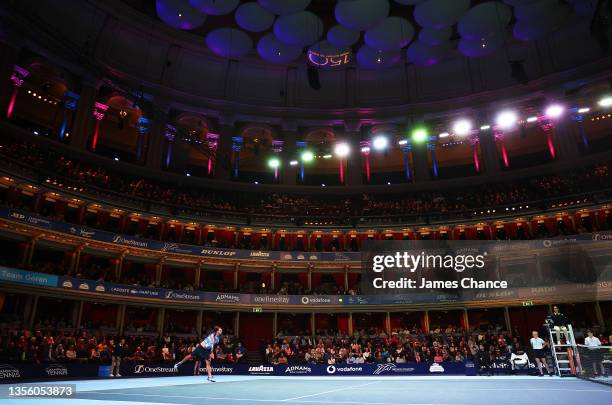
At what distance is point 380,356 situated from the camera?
25.2m

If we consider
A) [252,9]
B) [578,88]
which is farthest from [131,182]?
[578,88]

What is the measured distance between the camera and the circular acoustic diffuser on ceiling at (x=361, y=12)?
23.4 m

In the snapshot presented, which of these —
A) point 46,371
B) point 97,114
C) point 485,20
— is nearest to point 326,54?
point 485,20

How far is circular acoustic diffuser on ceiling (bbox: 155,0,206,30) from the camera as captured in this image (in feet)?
83.9

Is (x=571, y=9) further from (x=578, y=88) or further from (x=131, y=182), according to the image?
(x=131, y=182)

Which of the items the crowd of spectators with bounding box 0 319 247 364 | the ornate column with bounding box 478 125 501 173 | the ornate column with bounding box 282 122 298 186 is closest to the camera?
the crowd of spectators with bounding box 0 319 247 364

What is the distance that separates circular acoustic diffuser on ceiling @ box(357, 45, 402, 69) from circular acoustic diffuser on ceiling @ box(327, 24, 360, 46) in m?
2.13

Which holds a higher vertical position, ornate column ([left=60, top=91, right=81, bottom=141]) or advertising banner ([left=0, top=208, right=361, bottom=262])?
ornate column ([left=60, top=91, right=81, bottom=141])

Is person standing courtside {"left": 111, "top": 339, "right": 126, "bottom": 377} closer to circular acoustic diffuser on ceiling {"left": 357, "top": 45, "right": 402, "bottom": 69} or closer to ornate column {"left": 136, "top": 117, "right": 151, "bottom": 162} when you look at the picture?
ornate column {"left": 136, "top": 117, "right": 151, "bottom": 162}

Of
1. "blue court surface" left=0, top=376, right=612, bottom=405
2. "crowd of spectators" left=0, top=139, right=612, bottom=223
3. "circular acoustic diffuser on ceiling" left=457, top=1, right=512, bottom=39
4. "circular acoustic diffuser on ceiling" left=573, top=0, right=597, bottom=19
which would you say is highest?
"circular acoustic diffuser on ceiling" left=573, top=0, right=597, bottom=19

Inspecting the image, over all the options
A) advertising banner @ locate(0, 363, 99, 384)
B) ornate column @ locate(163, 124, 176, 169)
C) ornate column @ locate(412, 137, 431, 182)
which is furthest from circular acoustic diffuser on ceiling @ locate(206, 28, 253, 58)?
advertising banner @ locate(0, 363, 99, 384)

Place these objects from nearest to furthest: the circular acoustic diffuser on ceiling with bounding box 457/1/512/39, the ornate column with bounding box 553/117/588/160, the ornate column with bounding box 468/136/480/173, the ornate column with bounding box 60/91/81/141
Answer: the circular acoustic diffuser on ceiling with bounding box 457/1/512/39 → the ornate column with bounding box 60/91/81/141 → the ornate column with bounding box 553/117/588/160 → the ornate column with bounding box 468/136/480/173

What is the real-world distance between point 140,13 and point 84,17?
3.94 metres

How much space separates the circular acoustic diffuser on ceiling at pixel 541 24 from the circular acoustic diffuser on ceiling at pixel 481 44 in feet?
3.80
